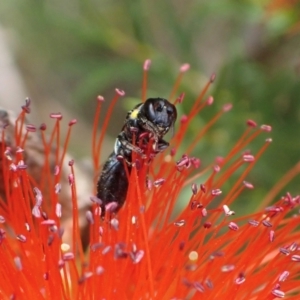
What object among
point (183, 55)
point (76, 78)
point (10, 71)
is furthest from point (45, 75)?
point (183, 55)

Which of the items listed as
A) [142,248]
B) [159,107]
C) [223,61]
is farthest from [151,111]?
[223,61]

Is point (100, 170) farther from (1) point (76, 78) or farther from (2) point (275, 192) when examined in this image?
(1) point (76, 78)

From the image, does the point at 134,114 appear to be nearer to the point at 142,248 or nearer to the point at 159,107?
the point at 159,107

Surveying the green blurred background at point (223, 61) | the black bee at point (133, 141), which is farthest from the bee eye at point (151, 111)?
the green blurred background at point (223, 61)

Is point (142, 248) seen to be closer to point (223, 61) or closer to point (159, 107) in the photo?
point (159, 107)

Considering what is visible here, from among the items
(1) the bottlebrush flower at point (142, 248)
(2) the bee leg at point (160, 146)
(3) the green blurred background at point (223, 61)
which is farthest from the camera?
(3) the green blurred background at point (223, 61)

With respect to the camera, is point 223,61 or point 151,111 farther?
point 223,61

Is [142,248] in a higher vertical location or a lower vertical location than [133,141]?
lower

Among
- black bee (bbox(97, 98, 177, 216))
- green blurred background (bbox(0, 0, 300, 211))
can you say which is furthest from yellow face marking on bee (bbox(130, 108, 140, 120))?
green blurred background (bbox(0, 0, 300, 211))

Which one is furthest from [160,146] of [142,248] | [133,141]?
[142,248]

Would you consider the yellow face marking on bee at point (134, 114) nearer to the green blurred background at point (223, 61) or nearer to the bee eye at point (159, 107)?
the bee eye at point (159, 107)
